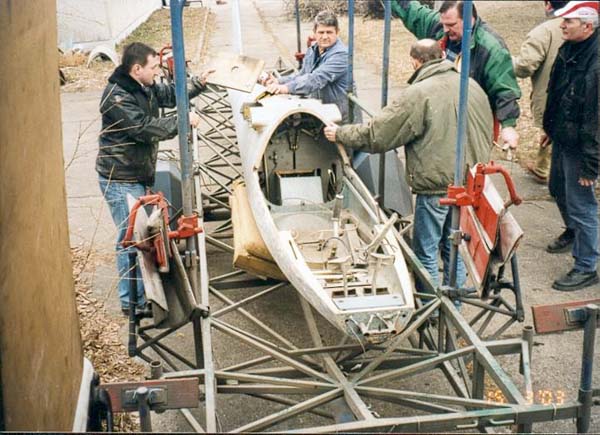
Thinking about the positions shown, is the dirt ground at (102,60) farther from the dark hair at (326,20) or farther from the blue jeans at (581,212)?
the blue jeans at (581,212)

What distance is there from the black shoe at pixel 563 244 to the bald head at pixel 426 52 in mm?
2660

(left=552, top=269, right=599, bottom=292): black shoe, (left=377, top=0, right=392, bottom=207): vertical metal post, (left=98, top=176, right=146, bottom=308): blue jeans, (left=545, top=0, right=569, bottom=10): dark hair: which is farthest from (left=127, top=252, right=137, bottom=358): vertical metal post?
(left=545, top=0, right=569, bottom=10): dark hair

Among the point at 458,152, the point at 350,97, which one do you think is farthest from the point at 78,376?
the point at 350,97

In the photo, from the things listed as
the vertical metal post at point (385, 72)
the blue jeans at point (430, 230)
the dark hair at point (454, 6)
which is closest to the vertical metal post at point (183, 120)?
the blue jeans at point (430, 230)

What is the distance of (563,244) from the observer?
744cm

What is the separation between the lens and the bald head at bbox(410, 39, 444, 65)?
5703 mm

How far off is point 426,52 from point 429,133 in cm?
63

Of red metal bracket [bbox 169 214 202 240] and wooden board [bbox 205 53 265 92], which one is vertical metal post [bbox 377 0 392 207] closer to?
wooden board [bbox 205 53 265 92]

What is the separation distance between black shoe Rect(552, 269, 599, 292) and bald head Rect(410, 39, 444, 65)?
7.70 feet

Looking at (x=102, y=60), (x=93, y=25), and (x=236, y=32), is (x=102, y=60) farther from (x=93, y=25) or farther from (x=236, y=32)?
(x=236, y=32)

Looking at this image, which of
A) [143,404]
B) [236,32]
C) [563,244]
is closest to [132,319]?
[143,404]

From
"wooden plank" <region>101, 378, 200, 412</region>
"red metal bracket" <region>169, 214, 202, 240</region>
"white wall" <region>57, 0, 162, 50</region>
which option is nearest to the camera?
"wooden plank" <region>101, 378, 200, 412</region>

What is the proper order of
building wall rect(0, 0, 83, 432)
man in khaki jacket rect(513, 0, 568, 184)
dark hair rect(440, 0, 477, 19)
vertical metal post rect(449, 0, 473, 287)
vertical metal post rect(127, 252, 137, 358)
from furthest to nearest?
man in khaki jacket rect(513, 0, 568, 184) < dark hair rect(440, 0, 477, 19) < vertical metal post rect(127, 252, 137, 358) < vertical metal post rect(449, 0, 473, 287) < building wall rect(0, 0, 83, 432)

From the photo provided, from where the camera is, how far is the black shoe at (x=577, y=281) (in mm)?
6625
